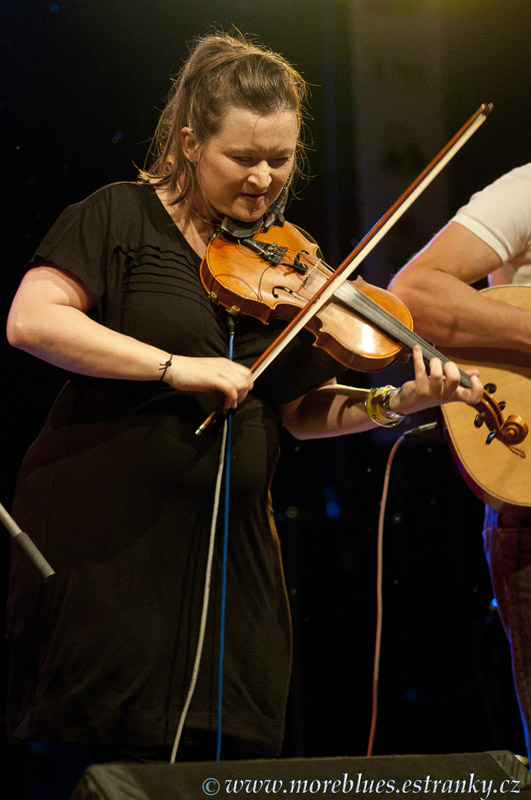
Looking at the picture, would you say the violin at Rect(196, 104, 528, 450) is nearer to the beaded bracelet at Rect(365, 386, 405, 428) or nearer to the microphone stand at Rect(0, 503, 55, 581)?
the beaded bracelet at Rect(365, 386, 405, 428)

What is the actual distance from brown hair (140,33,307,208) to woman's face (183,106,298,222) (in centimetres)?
2

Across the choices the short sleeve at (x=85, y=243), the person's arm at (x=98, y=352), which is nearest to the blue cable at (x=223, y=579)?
the person's arm at (x=98, y=352)

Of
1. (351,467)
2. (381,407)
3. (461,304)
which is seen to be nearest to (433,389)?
(381,407)

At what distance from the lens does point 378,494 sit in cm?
267

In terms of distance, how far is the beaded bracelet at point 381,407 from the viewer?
151cm

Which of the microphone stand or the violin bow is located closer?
the microphone stand

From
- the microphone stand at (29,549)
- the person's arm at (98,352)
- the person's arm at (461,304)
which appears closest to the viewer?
the microphone stand at (29,549)

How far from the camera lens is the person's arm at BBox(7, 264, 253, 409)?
4.04ft

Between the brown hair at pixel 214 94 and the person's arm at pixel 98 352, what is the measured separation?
1.16 ft

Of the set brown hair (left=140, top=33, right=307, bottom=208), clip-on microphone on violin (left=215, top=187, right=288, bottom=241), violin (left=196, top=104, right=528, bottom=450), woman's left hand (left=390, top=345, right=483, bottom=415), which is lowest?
woman's left hand (left=390, top=345, right=483, bottom=415)

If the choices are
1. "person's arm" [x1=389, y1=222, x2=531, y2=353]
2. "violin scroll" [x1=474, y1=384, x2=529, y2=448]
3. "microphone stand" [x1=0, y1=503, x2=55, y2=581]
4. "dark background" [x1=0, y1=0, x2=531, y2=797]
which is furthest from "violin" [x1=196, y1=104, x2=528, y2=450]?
"dark background" [x1=0, y1=0, x2=531, y2=797]

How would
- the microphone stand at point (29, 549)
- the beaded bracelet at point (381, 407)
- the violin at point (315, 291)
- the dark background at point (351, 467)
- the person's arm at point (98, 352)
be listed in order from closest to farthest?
the microphone stand at point (29, 549) → the person's arm at point (98, 352) → the violin at point (315, 291) → the beaded bracelet at point (381, 407) → the dark background at point (351, 467)

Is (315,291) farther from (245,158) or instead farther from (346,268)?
(245,158)

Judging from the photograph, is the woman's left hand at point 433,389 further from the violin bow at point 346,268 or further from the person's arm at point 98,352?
the person's arm at point 98,352
